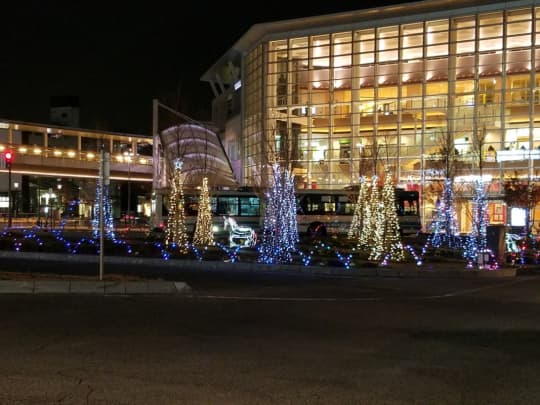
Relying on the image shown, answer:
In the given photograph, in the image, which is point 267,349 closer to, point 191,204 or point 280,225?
point 280,225

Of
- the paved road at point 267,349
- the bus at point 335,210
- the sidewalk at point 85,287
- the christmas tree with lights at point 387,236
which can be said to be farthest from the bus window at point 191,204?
the paved road at point 267,349

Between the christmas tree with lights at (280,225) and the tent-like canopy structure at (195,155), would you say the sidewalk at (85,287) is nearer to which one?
the christmas tree with lights at (280,225)

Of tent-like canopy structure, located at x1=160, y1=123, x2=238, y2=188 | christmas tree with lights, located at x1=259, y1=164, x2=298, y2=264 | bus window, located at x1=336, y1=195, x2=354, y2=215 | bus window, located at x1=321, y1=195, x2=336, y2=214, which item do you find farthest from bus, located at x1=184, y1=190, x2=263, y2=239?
christmas tree with lights, located at x1=259, y1=164, x2=298, y2=264

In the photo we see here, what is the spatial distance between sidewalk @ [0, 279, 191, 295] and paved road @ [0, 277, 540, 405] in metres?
0.61

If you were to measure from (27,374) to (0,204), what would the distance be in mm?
66330

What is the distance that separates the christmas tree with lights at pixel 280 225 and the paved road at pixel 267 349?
24.8ft

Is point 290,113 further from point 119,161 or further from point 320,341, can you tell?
point 320,341

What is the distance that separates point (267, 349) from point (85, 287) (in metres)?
6.74

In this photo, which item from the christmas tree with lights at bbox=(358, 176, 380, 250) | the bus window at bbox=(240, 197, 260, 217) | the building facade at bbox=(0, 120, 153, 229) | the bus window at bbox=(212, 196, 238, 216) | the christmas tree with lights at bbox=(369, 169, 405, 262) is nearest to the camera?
the christmas tree with lights at bbox=(369, 169, 405, 262)

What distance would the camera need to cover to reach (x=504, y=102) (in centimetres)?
4431

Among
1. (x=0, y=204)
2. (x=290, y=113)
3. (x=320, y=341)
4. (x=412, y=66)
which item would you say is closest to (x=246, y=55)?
(x=290, y=113)

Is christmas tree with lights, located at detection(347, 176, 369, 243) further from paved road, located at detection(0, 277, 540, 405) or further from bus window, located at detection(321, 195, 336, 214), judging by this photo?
paved road, located at detection(0, 277, 540, 405)

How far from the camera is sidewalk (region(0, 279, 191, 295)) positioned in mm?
12922

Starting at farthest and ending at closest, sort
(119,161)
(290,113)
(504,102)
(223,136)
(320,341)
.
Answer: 1. (223,136)
2. (119,161)
3. (290,113)
4. (504,102)
5. (320,341)
